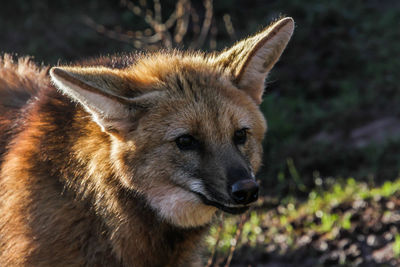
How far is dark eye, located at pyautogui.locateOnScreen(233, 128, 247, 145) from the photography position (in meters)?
3.06

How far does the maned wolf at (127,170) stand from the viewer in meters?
2.90

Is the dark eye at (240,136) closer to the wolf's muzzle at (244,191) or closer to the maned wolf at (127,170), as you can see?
the maned wolf at (127,170)

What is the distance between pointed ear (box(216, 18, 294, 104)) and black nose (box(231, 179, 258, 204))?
2.48ft

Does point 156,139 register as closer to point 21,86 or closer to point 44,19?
point 21,86

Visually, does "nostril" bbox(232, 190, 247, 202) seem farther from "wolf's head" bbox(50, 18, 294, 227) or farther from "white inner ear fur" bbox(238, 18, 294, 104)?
"white inner ear fur" bbox(238, 18, 294, 104)

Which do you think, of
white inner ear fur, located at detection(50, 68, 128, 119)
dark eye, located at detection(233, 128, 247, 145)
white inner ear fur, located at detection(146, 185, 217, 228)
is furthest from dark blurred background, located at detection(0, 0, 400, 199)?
white inner ear fur, located at detection(50, 68, 128, 119)

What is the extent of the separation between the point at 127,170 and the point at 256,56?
0.97 m

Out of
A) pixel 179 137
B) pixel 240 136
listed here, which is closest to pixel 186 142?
pixel 179 137

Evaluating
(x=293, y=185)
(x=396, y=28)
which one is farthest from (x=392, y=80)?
(x=293, y=185)

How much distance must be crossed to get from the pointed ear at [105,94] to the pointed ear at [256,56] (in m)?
0.55

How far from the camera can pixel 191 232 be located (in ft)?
10.4

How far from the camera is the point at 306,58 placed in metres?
9.62

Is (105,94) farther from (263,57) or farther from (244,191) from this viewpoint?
(263,57)

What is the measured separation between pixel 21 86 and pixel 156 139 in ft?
3.84
